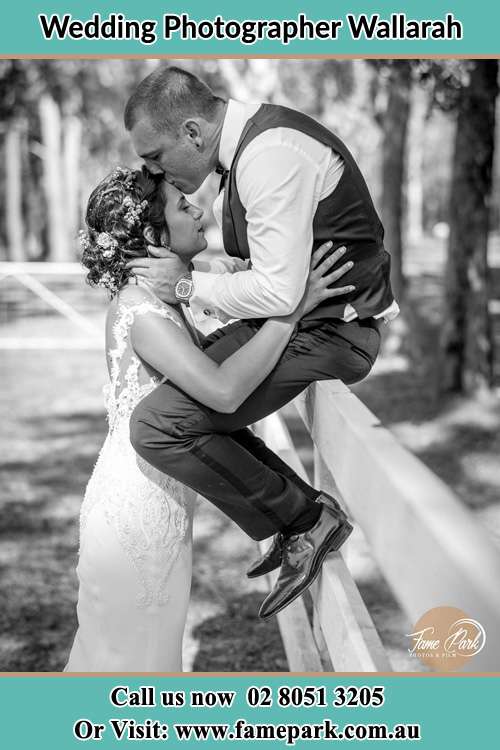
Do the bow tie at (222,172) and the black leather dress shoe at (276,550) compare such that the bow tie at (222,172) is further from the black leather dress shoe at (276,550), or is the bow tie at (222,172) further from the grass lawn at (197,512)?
the grass lawn at (197,512)

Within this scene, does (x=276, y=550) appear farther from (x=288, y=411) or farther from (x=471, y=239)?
(x=288, y=411)

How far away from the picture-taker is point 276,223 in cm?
282

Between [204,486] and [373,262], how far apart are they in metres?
0.94

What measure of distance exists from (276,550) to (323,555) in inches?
8.2

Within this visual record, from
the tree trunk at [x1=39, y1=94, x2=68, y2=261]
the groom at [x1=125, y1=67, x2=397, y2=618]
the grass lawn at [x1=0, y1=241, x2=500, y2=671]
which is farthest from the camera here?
the tree trunk at [x1=39, y1=94, x2=68, y2=261]

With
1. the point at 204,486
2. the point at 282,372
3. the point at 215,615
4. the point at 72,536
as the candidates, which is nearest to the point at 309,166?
the point at 282,372

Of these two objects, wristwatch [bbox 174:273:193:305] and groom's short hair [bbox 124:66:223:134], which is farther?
wristwatch [bbox 174:273:193:305]

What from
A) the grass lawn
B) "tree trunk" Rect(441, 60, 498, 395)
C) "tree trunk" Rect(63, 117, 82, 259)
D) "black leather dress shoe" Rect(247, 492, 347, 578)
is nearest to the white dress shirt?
"black leather dress shoe" Rect(247, 492, 347, 578)

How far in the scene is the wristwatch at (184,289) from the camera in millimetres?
3322

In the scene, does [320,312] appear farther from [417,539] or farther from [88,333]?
[88,333]

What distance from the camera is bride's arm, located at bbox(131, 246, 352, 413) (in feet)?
9.91

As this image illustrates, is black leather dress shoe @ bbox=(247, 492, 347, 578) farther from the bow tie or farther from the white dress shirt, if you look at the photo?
the bow tie

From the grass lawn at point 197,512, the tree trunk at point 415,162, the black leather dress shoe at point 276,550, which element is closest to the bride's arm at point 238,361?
the black leather dress shoe at point 276,550

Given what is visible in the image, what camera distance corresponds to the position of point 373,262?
323cm
